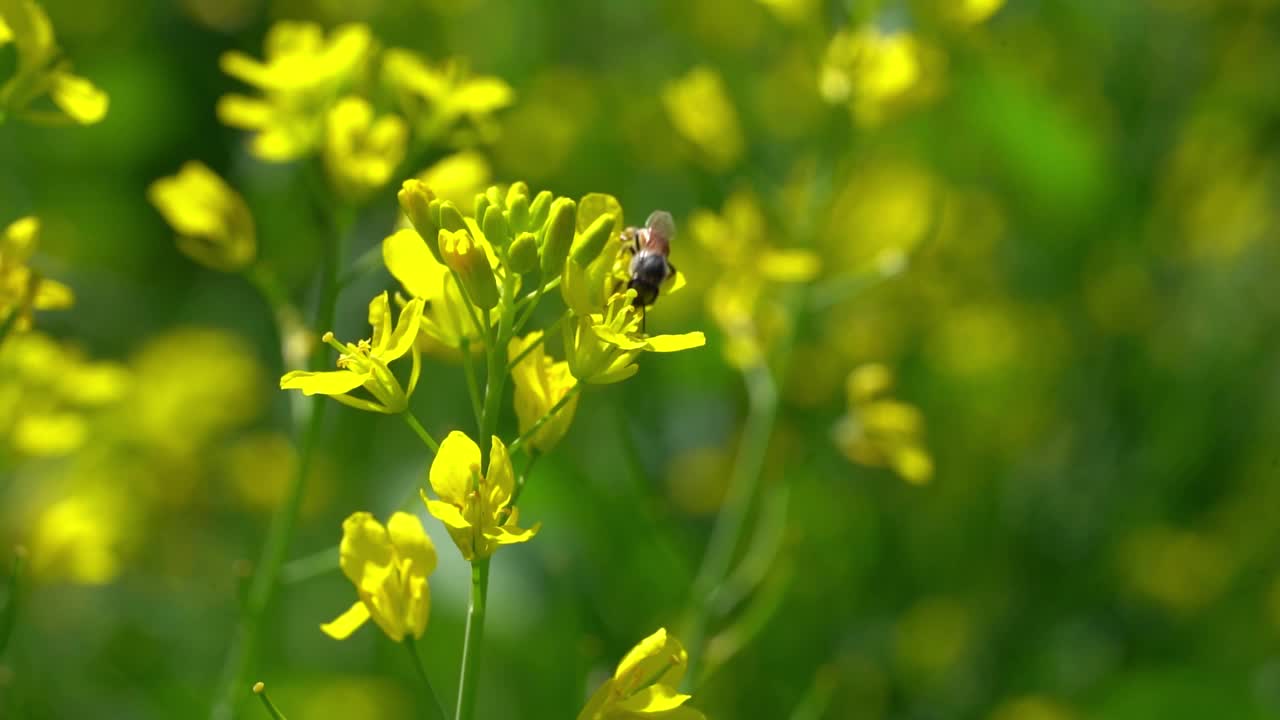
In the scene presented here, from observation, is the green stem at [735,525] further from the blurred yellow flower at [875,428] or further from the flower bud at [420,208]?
the flower bud at [420,208]

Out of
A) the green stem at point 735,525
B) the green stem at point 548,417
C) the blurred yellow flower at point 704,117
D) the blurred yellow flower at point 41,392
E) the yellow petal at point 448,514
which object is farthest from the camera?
the blurred yellow flower at point 704,117

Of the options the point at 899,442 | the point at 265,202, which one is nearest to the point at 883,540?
the point at 899,442

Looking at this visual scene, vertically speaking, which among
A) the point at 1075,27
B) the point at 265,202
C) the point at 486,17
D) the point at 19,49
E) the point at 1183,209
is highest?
the point at 486,17

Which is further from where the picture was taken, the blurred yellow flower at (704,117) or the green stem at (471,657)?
the blurred yellow flower at (704,117)

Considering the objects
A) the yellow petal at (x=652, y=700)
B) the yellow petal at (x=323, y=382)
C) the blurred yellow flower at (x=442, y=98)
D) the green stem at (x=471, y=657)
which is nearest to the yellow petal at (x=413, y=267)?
the yellow petal at (x=323, y=382)

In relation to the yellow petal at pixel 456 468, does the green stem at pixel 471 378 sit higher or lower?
higher

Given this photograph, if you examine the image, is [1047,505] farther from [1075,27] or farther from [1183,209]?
[1075,27]

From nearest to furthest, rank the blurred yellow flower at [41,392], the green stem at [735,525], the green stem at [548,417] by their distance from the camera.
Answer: the green stem at [548,417], the blurred yellow flower at [41,392], the green stem at [735,525]

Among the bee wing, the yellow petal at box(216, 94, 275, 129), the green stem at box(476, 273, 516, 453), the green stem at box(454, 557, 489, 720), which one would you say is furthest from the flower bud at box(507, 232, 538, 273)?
the yellow petal at box(216, 94, 275, 129)
